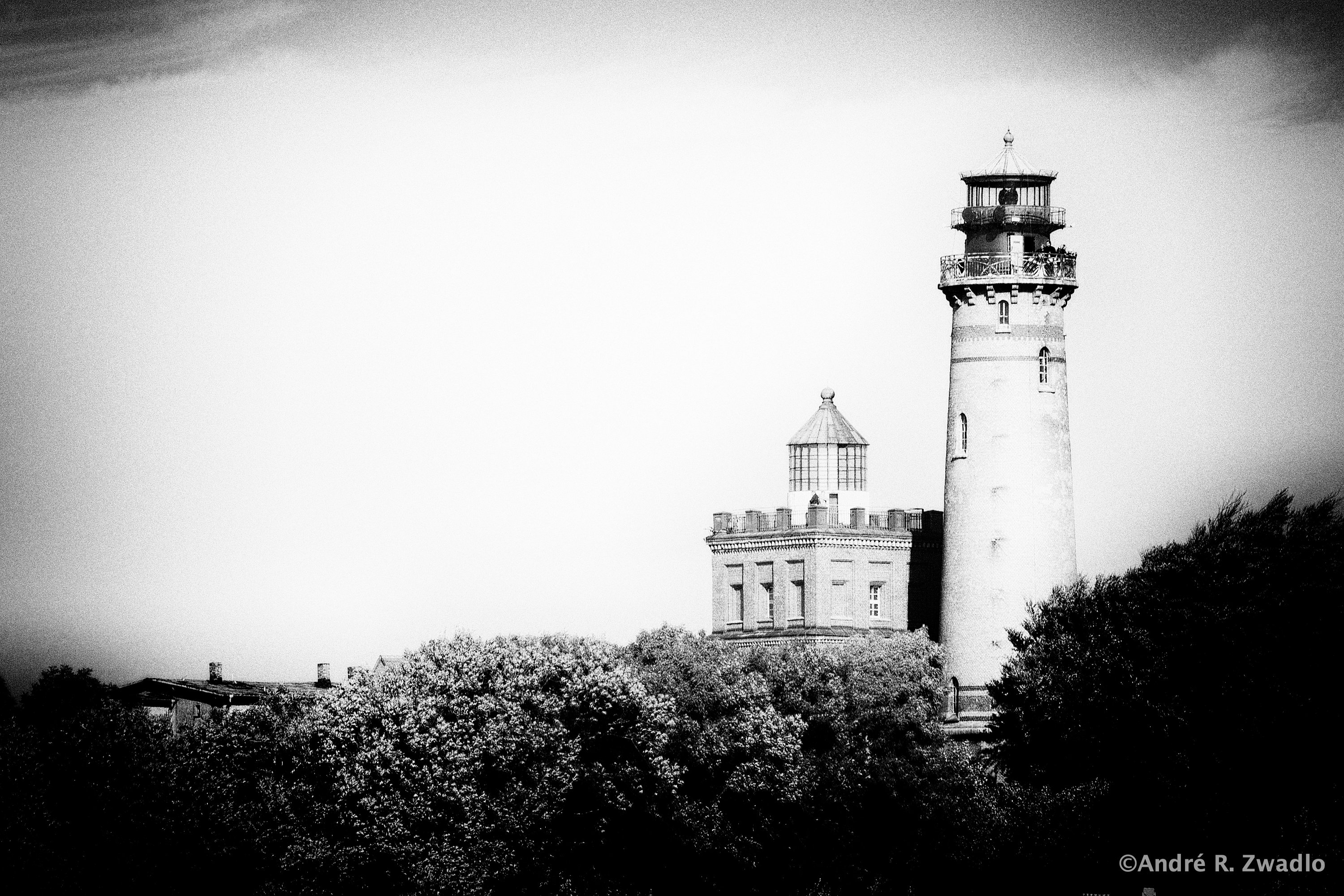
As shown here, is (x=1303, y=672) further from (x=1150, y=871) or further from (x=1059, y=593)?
(x=1059, y=593)

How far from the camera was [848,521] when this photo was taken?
443 ft

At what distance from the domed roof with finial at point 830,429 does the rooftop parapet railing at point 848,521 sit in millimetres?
3588

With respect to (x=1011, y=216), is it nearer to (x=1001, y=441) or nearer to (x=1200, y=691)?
(x=1001, y=441)

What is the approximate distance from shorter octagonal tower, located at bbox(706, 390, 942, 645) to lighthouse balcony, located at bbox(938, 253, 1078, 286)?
876 inches

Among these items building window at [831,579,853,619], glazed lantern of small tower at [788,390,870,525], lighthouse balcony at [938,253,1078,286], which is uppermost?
lighthouse balcony at [938,253,1078,286]

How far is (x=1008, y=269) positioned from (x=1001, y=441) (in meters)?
7.26

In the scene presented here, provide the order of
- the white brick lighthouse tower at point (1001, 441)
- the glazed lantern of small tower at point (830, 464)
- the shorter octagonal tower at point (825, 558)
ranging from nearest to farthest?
the white brick lighthouse tower at point (1001, 441) → the shorter octagonal tower at point (825, 558) → the glazed lantern of small tower at point (830, 464)

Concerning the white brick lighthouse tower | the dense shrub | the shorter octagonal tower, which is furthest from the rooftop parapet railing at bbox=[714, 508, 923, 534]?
the dense shrub

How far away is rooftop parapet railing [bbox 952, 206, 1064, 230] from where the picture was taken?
4471 inches

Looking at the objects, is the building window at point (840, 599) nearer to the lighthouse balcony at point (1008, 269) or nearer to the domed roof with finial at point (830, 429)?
the domed roof with finial at point (830, 429)

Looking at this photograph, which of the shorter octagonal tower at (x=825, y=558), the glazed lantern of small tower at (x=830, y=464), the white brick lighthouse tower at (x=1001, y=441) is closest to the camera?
the white brick lighthouse tower at (x=1001, y=441)

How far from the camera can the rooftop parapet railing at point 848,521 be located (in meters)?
134

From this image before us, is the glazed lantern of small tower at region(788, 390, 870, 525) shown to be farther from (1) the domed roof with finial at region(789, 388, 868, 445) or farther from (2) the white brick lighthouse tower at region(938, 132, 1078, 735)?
(2) the white brick lighthouse tower at region(938, 132, 1078, 735)

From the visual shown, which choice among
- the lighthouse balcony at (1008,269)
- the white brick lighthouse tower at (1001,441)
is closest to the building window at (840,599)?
the white brick lighthouse tower at (1001,441)
